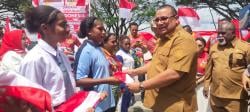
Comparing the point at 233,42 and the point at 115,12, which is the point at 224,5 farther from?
the point at 233,42

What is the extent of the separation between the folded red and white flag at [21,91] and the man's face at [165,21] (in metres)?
2.14

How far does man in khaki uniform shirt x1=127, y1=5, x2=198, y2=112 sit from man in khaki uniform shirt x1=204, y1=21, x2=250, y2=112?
80.2 inches

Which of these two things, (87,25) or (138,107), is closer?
(87,25)

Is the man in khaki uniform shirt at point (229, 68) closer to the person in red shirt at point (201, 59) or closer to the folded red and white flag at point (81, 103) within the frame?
the person in red shirt at point (201, 59)

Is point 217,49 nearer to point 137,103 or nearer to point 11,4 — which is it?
point 137,103

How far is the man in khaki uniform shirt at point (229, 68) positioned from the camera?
6.08 meters

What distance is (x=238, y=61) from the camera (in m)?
6.05

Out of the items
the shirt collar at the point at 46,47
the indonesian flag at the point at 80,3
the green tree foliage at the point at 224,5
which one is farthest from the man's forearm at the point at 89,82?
the green tree foliage at the point at 224,5

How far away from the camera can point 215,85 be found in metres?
6.34

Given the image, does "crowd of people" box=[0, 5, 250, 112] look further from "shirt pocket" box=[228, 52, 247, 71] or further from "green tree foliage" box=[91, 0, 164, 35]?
"green tree foliage" box=[91, 0, 164, 35]

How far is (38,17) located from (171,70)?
1.34 meters

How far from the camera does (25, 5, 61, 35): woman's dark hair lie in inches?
121

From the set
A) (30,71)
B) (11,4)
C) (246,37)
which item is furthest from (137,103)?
(11,4)

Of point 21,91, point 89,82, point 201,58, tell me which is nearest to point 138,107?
point 201,58
